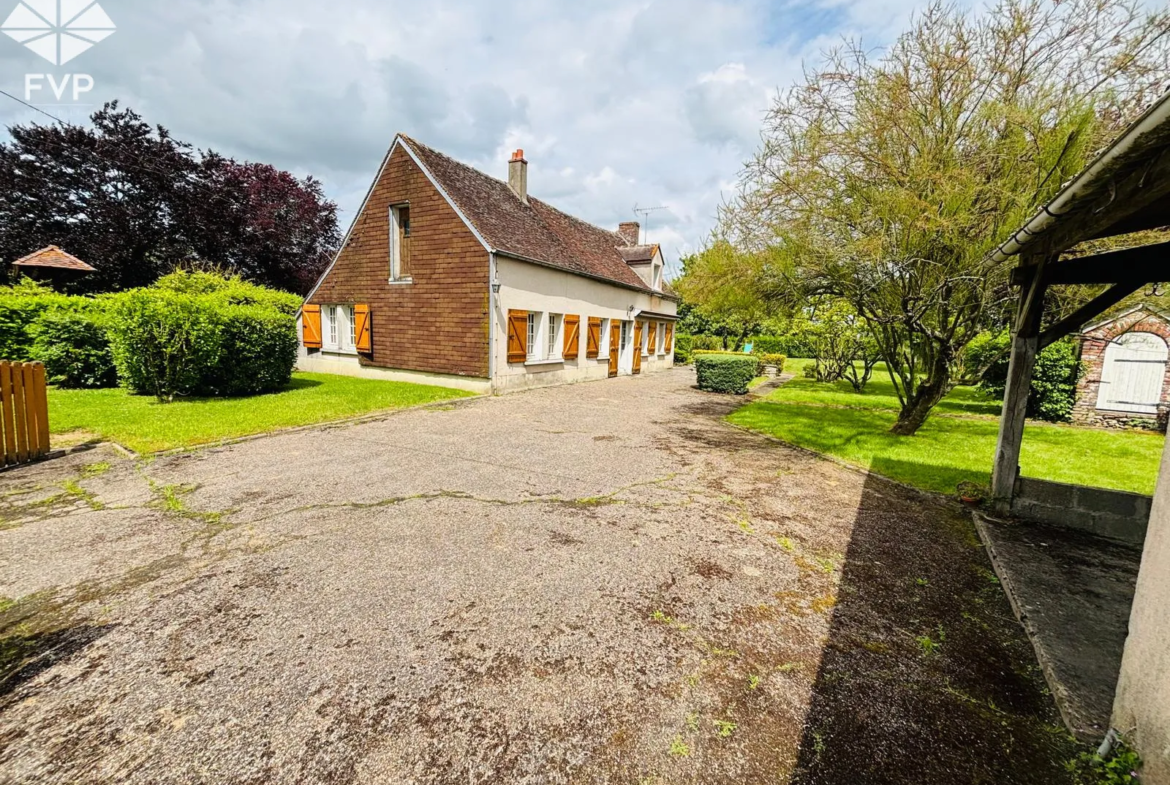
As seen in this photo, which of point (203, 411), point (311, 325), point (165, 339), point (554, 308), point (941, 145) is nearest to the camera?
point (941, 145)

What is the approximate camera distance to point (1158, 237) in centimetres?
633

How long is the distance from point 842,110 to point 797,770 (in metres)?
8.54

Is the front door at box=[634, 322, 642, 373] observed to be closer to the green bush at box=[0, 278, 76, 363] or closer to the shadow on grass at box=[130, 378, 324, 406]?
the shadow on grass at box=[130, 378, 324, 406]

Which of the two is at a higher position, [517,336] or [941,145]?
[941,145]

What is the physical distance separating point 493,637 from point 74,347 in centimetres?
1425

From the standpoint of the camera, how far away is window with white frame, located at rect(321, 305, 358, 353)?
52.3ft

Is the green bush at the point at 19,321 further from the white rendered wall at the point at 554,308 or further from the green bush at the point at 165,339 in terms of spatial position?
the white rendered wall at the point at 554,308

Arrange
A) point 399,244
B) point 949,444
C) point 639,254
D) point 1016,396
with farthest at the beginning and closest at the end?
1. point 639,254
2. point 399,244
3. point 949,444
4. point 1016,396

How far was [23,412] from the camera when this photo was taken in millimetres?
5539

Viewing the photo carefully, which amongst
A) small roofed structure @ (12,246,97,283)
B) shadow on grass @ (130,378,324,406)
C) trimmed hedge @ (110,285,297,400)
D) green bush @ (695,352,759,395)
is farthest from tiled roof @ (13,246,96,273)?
green bush @ (695,352,759,395)

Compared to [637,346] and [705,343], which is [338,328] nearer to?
[637,346]

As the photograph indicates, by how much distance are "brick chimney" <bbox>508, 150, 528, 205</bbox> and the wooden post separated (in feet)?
50.8

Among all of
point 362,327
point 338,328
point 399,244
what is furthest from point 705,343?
point 338,328

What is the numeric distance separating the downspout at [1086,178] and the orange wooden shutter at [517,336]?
34.8ft
